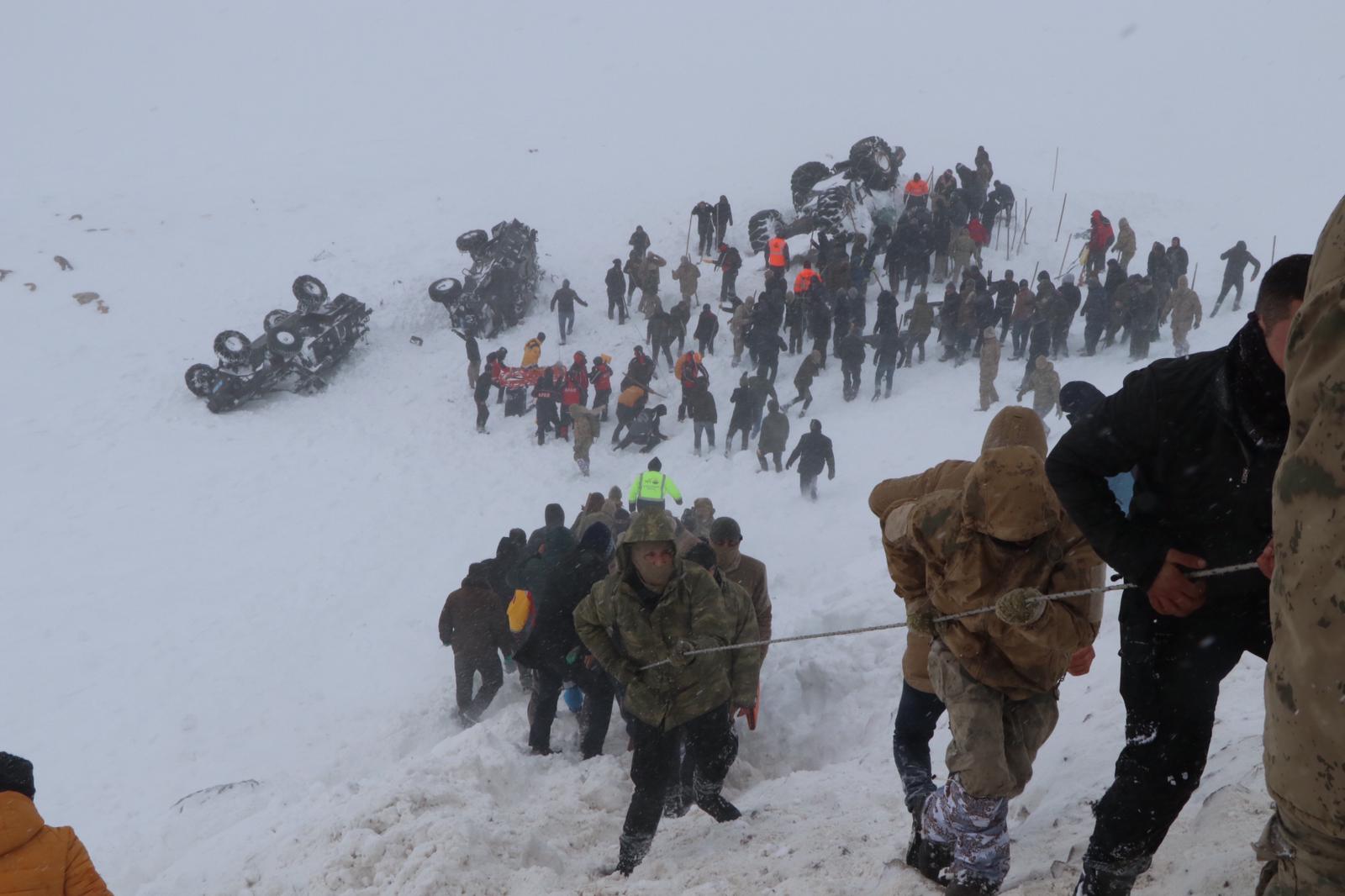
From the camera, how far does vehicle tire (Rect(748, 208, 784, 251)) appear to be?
66.2ft

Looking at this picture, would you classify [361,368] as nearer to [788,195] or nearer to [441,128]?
[788,195]

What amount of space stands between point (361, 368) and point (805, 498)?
9799 mm

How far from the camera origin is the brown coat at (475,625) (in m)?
6.97

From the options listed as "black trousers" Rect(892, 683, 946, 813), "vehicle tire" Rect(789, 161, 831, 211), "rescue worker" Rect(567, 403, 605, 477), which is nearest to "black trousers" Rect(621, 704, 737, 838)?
"black trousers" Rect(892, 683, 946, 813)

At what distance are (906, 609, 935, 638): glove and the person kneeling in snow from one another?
6 cm

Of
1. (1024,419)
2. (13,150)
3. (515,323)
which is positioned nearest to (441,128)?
(13,150)

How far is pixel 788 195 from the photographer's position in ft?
79.3

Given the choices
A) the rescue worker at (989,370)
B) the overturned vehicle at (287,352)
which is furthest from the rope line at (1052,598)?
the overturned vehicle at (287,352)

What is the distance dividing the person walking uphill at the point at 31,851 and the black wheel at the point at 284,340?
14.5m

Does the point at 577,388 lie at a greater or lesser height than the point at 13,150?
lesser

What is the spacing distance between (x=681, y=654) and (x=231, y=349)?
1484 cm

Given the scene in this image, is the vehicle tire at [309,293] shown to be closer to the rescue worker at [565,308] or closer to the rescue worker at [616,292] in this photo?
the rescue worker at [565,308]

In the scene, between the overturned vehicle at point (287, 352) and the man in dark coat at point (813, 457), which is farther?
the overturned vehicle at point (287, 352)

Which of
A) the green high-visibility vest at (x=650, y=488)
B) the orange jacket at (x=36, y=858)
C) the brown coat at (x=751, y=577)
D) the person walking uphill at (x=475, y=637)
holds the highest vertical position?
the orange jacket at (x=36, y=858)
